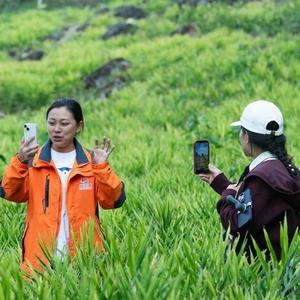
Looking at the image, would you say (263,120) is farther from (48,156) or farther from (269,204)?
(48,156)

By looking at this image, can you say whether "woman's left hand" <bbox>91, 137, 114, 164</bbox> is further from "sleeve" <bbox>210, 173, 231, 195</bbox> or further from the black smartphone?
"sleeve" <bbox>210, 173, 231, 195</bbox>

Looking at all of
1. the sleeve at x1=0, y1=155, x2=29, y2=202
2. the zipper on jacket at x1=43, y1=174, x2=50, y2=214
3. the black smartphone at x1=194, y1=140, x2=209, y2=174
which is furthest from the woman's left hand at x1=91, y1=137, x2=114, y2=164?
the black smartphone at x1=194, y1=140, x2=209, y2=174

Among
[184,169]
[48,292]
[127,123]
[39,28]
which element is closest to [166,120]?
[127,123]

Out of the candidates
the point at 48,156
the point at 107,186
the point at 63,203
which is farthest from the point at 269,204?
the point at 48,156

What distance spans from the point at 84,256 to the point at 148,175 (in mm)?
2577

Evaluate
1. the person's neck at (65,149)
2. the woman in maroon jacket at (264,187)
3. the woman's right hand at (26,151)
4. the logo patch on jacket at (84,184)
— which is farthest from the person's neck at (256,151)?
the woman's right hand at (26,151)

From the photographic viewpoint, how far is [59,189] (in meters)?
3.01

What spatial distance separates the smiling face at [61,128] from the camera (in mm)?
3086

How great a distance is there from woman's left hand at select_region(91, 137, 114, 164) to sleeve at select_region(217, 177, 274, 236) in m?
0.67

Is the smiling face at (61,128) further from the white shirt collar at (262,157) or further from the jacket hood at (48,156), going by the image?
the white shirt collar at (262,157)

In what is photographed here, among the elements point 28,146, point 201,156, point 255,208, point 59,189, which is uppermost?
point 28,146

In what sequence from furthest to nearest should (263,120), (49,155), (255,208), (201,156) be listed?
(201,156), (49,155), (263,120), (255,208)

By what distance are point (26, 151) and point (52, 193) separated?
26 cm

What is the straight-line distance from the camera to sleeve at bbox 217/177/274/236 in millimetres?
2725
